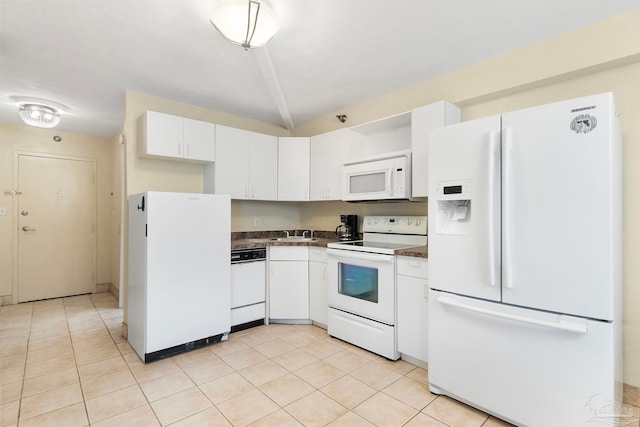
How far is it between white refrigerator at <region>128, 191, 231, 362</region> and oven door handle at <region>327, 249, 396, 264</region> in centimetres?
101

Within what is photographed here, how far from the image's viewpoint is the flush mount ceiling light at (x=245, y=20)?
1718 mm

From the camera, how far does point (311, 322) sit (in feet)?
11.2

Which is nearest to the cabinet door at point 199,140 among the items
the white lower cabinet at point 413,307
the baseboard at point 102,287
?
the white lower cabinet at point 413,307

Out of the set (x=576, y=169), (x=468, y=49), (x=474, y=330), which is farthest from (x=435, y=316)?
(x=468, y=49)

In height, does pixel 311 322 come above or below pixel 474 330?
below

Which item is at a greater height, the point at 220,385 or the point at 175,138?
the point at 175,138

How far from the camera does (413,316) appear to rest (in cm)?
242

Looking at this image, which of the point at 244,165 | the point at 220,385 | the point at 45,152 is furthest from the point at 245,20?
the point at 45,152

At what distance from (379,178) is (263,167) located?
1480mm

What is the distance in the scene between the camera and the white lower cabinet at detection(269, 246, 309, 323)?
3.37 meters

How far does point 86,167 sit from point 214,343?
365 cm

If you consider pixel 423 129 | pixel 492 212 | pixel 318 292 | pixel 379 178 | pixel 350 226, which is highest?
pixel 423 129

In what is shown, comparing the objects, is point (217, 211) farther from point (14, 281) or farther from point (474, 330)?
point (14, 281)

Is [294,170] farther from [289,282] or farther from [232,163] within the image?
[289,282]
